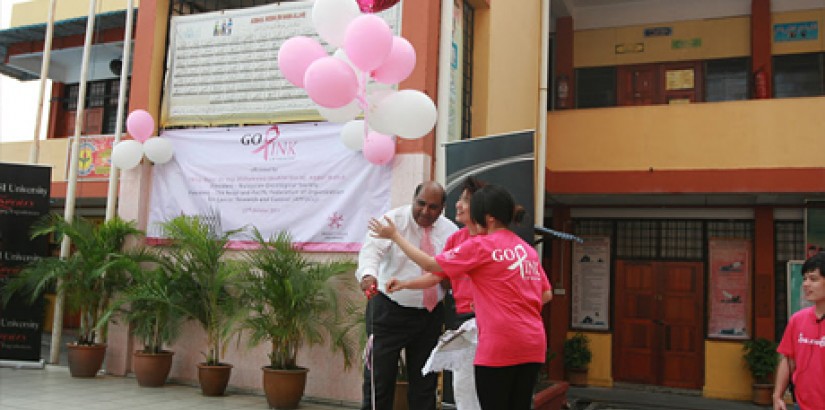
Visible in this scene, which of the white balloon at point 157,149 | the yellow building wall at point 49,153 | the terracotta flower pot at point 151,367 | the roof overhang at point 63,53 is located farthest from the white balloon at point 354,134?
the yellow building wall at point 49,153

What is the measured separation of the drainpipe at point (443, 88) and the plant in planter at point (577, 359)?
547cm

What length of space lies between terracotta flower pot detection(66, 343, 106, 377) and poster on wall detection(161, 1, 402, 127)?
2442 mm

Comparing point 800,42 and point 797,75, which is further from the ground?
point 800,42

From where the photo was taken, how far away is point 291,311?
6090 millimetres

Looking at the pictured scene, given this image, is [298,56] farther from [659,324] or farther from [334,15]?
[659,324]

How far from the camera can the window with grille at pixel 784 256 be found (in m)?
10.3

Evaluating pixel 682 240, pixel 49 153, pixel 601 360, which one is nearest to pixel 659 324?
pixel 601 360

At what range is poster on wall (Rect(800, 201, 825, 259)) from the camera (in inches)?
392

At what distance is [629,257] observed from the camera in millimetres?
11164

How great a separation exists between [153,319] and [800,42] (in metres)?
9.96

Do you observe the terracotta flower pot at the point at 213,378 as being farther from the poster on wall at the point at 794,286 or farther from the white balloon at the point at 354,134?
the poster on wall at the point at 794,286

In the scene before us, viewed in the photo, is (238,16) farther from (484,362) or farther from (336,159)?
(484,362)

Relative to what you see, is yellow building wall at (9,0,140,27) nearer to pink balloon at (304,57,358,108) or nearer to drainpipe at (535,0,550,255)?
drainpipe at (535,0,550,255)

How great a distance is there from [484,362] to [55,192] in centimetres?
1181
